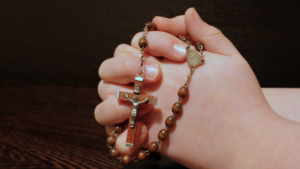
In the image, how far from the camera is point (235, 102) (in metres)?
0.69

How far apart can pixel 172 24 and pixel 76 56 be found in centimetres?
74

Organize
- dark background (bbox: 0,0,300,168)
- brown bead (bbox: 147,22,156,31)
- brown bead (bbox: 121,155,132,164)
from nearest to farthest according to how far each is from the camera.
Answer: brown bead (bbox: 121,155,132,164), brown bead (bbox: 147,22,156,31), dark background (bbox: 0,0,300,168)

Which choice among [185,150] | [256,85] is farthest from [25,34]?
[256,85]

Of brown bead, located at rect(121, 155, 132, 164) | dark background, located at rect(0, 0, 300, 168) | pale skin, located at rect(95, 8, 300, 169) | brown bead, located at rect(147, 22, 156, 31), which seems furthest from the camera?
dark background, located at rect(0, 0, 300, 168)

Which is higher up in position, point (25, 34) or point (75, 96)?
point (25, 34)

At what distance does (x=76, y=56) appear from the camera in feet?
4.37

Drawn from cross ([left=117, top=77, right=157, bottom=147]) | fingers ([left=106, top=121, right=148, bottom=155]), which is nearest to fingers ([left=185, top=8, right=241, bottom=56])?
cross ([left=117, top=77, right=157, bottom=147])

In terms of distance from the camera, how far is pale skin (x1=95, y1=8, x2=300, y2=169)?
2.11 ft

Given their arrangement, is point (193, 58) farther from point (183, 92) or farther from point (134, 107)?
point (134, 107)

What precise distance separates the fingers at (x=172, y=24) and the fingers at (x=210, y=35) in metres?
0.07

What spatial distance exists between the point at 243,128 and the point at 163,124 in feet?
0.91

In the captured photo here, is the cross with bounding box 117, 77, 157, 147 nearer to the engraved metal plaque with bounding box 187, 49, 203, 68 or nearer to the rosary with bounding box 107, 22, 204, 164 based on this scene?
the rosary with bounding box 107, 22, 204, 164

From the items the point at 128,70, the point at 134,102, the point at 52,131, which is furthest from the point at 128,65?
the point at 52,131

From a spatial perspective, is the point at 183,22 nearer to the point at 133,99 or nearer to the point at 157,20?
the point at 157,20
